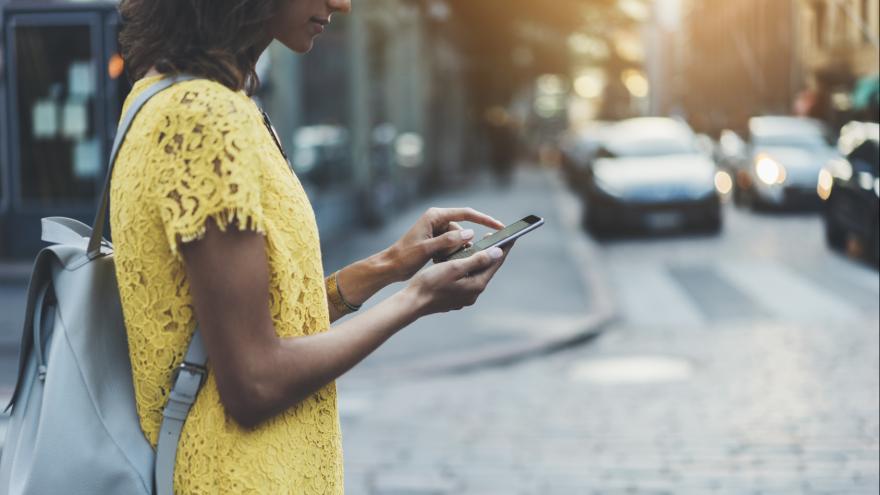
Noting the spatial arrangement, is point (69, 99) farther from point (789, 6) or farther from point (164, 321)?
point (164, 321)

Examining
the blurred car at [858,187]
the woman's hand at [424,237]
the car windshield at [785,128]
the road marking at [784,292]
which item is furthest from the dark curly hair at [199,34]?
the road marking at [784,292]

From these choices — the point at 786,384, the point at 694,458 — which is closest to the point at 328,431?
the point at 694,458

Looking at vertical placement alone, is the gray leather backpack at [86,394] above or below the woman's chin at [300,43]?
below

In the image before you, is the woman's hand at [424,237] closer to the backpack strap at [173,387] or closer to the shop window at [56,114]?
the backpack strap at [173,387]

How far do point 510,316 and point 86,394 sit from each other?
904cm

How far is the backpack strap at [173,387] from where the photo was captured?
171cm

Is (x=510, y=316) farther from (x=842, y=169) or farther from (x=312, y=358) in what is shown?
(x=312, y=358)

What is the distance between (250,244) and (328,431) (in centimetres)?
39

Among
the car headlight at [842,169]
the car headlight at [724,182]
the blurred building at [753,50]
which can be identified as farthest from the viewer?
the car headlight at [724,182]

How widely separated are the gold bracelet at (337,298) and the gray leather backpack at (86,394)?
528 millimetres

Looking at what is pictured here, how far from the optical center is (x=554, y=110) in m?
93.2

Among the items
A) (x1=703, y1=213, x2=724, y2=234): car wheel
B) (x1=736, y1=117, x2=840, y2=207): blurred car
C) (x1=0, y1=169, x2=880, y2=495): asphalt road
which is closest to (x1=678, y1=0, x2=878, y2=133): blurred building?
(x1=0, y1=169, x2=880, y2=495): asphalt road

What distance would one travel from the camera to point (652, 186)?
59.8ft

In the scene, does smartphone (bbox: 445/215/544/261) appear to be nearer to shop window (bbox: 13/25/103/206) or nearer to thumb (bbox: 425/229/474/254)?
thumb (bbox: 425/229/474/254)
